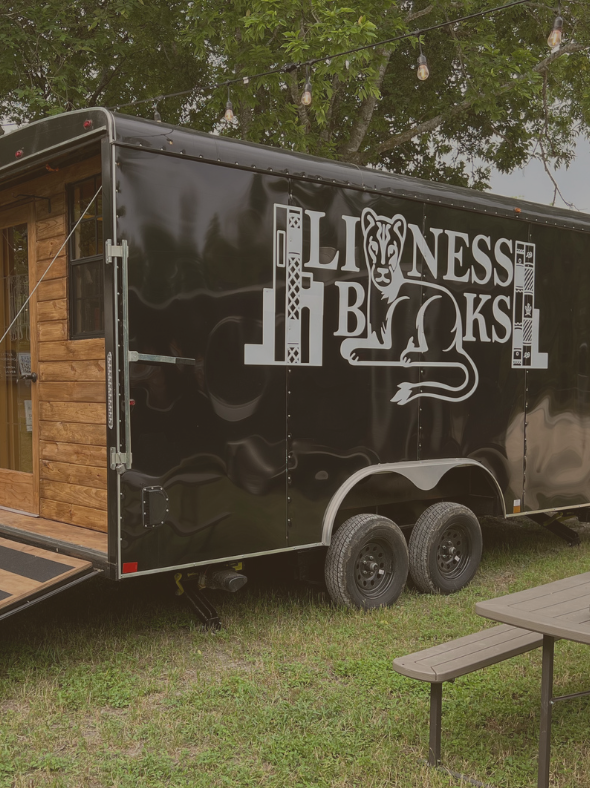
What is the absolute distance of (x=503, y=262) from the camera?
6.40m

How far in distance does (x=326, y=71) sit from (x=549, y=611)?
23.5 ft

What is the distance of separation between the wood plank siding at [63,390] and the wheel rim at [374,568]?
5.94 ft

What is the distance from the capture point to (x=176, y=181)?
461 cm

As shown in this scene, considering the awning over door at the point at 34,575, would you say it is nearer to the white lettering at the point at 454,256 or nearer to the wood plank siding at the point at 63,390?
the wood plank siding at the point at 63,390

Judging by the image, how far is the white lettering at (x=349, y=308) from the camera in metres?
5.41

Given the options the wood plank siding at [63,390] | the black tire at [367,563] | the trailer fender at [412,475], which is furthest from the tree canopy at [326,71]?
the black tire at [367,563]

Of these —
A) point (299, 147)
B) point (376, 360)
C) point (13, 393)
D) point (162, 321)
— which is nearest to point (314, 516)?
point (376, 360)

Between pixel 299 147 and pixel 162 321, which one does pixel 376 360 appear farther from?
pixel 299 147

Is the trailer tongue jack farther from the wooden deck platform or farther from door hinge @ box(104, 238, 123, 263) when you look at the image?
door hinge @ box(104, 238, 123, 263)

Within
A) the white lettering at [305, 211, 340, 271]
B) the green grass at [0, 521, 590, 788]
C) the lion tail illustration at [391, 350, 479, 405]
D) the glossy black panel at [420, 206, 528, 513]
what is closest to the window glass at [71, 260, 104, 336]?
the white lettering at [305, 211, 340, 271]

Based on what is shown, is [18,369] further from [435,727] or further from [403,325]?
[435,727]

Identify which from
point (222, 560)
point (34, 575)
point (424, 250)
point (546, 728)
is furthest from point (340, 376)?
point (546, 728)

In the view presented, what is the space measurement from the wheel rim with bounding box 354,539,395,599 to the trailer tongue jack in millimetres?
943

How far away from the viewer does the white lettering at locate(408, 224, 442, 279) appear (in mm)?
5816
